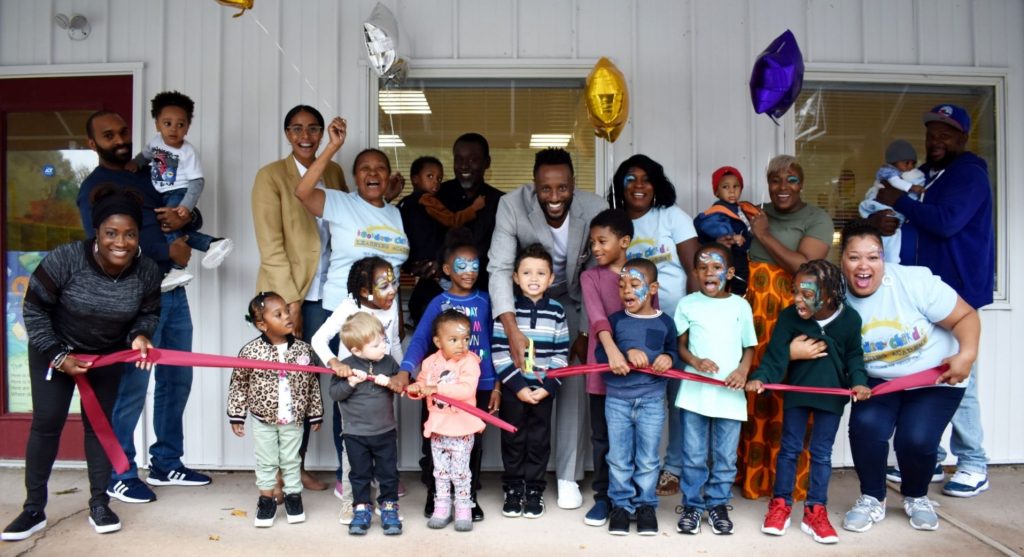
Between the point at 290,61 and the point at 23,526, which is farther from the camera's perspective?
the point at 290,61

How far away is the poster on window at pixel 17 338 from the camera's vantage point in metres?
5.25

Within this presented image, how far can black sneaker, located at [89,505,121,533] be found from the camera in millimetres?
3961

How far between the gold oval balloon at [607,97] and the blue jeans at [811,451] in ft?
5.84

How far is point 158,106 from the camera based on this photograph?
460 cm

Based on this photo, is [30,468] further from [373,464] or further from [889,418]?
[889,418]

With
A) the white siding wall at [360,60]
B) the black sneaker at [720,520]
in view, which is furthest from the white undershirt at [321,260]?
the black sneaker at [720,520]

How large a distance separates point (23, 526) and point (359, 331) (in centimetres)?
183

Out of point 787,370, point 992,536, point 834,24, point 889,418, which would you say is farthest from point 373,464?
point 834,24

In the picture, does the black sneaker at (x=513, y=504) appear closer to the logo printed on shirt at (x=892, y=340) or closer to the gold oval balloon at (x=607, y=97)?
the logo printed on shirt at (x=892, y=340)

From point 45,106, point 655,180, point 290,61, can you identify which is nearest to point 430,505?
point 655,180

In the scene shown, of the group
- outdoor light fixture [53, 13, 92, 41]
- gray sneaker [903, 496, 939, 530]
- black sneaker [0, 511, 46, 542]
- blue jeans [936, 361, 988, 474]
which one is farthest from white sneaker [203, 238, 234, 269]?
blue jeans [936, 361, 988, 474]

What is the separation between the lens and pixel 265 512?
13.3 feet

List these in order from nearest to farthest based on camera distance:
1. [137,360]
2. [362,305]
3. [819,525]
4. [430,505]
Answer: [137,360] → [819,525] → [362,305] → [430,505]

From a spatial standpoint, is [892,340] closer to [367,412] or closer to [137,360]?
[367,412]
